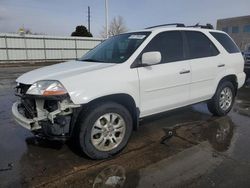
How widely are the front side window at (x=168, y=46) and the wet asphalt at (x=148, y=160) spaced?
144 cm

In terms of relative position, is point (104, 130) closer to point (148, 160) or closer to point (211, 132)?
point (148, 160)

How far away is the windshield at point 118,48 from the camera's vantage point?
13.0 ft

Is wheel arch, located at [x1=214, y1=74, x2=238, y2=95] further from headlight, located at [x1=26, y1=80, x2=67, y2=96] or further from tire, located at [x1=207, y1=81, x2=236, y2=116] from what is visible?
headlight, located at [x1=26, y1=80, x2=67, y2=96]

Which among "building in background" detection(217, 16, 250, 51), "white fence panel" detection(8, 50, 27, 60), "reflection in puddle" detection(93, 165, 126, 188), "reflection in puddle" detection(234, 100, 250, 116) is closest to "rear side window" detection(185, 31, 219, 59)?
"reflection in puddle" detection(234, 100, 250, 116)

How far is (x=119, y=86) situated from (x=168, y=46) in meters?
1.39

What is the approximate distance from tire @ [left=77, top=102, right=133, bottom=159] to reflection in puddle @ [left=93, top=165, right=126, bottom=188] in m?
0.32

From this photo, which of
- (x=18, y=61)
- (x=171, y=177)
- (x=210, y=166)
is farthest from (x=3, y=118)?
(x=18, y=61)

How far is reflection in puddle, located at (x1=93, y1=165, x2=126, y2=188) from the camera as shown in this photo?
2939 millimetres

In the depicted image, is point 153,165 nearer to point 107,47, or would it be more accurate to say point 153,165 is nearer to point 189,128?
point 189,128

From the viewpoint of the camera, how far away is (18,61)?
2347 centimetres

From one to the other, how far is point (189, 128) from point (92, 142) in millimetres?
2261

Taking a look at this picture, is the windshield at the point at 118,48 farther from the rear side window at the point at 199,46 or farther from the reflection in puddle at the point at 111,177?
the reflection in puddle at the point at 111,177

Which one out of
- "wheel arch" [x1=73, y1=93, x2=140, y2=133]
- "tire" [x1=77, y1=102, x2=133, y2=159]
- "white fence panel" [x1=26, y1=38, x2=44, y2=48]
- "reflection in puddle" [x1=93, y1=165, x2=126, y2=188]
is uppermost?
"white fence panel" [x1=26, y1=38, x2=44, y2=48]

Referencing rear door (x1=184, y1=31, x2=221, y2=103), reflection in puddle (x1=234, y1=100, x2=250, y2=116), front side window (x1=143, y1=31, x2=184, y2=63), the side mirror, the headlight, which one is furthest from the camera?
reflection in puddle (x1=234, y1=100, x2=250, y2=116)
